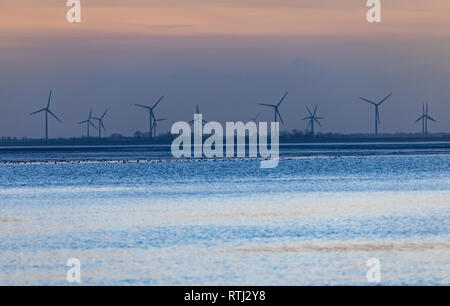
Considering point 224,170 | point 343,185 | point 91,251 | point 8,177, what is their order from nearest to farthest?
point 91,251, point 343,185, point 8,177, point 224,170

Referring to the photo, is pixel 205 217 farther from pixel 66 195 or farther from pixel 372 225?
pixel 66 195

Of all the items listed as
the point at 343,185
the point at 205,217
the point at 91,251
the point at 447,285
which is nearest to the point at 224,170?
the point at 343,185

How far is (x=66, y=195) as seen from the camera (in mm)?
59594

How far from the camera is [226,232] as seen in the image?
37.2 metres

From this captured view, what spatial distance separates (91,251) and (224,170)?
6286cm

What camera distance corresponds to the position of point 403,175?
81.6 m

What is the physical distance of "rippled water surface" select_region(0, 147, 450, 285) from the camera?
88.3 feet

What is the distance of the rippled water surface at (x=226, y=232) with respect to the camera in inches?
1060
